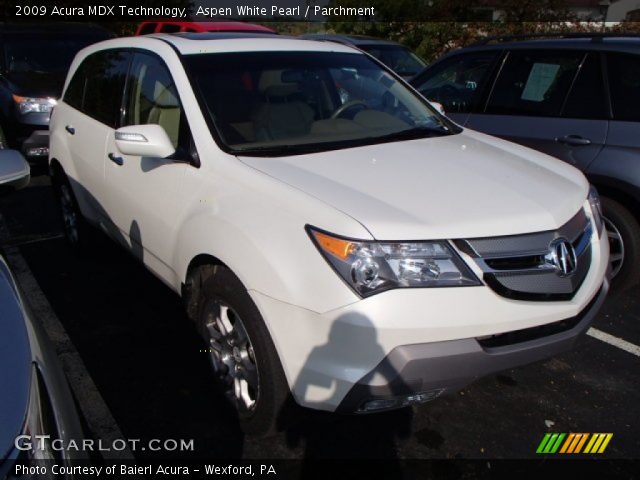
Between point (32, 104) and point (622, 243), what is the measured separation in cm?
671

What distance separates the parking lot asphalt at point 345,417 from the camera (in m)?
2.59

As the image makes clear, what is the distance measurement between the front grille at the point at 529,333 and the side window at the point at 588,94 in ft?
6.59

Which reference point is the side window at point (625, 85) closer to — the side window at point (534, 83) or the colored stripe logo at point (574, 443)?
the side window at point (534, 83)

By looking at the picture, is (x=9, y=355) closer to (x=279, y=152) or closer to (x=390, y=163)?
(x=279, y=152)

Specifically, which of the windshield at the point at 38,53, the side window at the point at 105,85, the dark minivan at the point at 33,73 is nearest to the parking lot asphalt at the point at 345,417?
the side window at the point at 105,85

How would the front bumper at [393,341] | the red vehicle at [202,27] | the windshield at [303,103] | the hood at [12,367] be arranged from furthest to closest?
the red vehicle at [202,27] → the windshield at [303,103] → the front bumper at [393,341] → the hood at [12,367]

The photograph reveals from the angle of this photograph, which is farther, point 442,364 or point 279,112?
point 279,112

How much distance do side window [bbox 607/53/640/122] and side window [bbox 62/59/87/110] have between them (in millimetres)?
3805

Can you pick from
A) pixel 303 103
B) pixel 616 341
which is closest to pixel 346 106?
pixel 303 103

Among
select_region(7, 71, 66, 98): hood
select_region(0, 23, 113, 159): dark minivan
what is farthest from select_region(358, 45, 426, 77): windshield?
select_region(7, 71, 66, 98): hood

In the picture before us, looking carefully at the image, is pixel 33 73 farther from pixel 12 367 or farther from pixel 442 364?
pixel 442 364

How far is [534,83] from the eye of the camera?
4285 millimetres

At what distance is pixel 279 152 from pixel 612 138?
7.80 ft

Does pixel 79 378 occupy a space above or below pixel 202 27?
below
